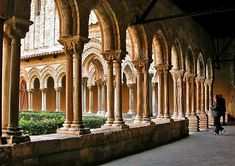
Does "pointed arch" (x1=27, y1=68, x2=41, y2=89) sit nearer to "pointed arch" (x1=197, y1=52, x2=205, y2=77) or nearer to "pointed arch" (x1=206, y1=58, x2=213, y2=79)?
"pointed arch" (x1=206, y1=58, x2=213, y2=79)

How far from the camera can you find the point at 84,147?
18.9ft

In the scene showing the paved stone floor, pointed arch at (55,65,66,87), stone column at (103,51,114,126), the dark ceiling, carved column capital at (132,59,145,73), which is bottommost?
the paved stone floor

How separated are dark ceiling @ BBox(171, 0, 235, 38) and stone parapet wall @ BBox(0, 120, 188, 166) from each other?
3.46 metres

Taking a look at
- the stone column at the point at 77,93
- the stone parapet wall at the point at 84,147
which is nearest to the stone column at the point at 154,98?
the stone parapet wall at the point at 84,147

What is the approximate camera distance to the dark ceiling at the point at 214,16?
11709 mm

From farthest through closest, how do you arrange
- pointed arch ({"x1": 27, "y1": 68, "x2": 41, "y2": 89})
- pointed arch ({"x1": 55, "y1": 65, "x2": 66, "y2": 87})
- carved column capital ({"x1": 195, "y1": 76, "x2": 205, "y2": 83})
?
pointed arch ({"x1": 27, "y1": 68, "x2": 41, "y2": 89}), pointed arch ({"x1": 55, "y1": 65, "x2": 66, "y2": 87}), carved column capital ({"x1": 195, "y1": 76, "x2": 205, "y2": 83})

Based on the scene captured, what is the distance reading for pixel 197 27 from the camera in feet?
47.7

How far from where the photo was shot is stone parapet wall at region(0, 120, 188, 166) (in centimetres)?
450

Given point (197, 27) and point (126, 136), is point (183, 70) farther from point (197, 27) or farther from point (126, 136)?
point (126, 136)

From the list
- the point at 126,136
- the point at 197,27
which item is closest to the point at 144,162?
the point at 126,136

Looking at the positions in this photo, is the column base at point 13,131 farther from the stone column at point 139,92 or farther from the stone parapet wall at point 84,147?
the stone column at point 139,92

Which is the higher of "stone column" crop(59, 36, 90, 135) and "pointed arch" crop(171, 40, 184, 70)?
"pointed arch" crop(171, 40, 184, 70)

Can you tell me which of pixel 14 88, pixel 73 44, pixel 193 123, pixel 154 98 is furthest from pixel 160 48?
pixel 154 98

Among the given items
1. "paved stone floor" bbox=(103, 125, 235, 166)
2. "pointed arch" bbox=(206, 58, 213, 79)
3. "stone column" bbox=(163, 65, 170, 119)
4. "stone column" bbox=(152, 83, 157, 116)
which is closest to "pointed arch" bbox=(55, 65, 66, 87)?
"stone column" bbox=(152, 83, 157, 116)
